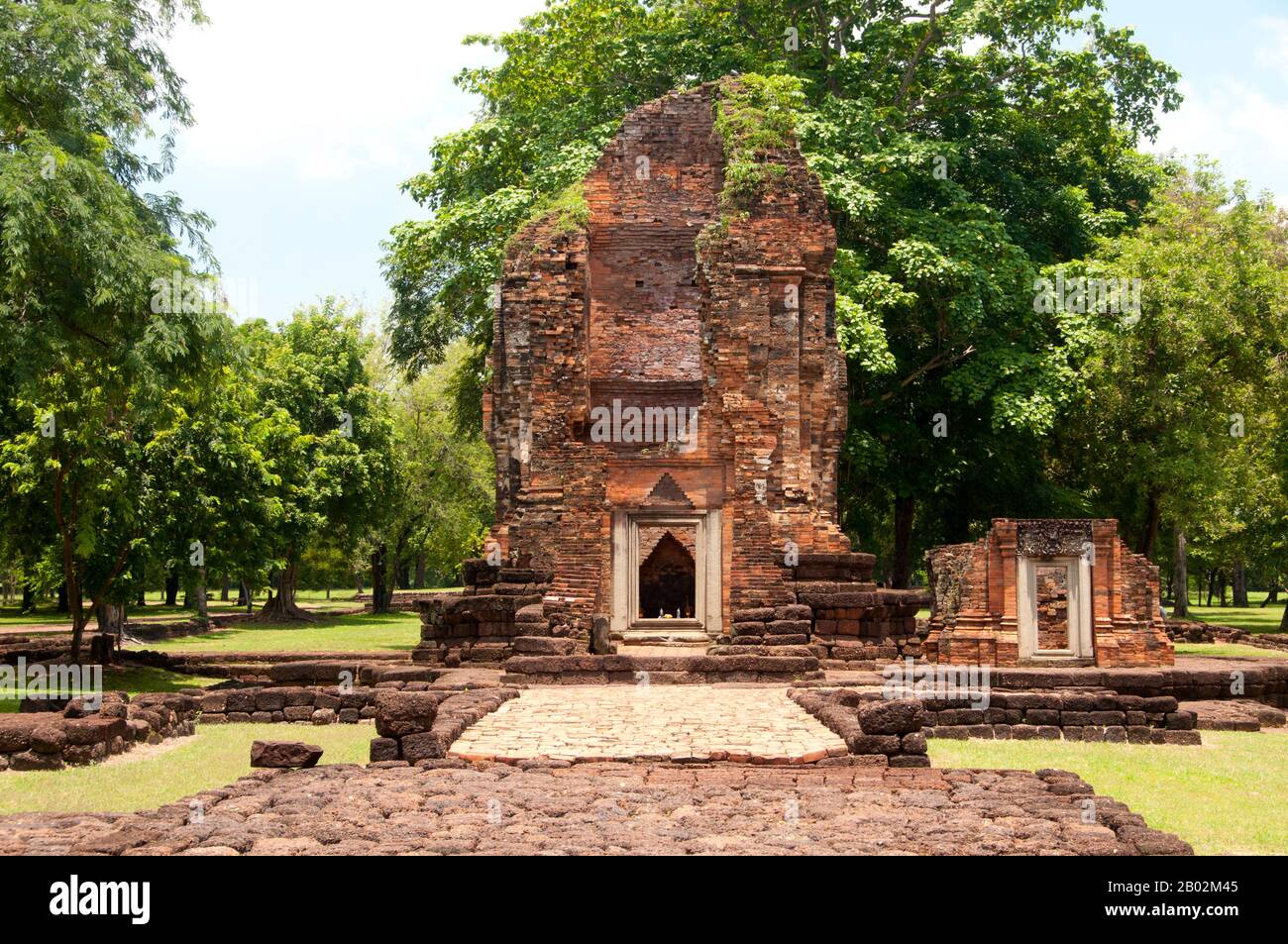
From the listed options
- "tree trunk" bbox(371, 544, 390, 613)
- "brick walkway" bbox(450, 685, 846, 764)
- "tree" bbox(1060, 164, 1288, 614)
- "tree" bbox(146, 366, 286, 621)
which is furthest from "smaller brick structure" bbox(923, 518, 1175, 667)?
"tree trunk" bbox(371, 544, 390, 613)

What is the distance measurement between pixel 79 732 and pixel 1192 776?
9331 millimetres

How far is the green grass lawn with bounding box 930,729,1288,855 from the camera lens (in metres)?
8.34

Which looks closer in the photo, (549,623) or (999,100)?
(549,623)

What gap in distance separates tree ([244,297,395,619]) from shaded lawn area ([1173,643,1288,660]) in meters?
21.3

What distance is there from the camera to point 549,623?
16938 mm

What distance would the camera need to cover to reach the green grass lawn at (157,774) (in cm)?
927

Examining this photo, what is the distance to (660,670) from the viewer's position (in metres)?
15.7

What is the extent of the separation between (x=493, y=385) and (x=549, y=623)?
23.1ft

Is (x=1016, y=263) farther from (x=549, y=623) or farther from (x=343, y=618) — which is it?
(x=343, y=618)

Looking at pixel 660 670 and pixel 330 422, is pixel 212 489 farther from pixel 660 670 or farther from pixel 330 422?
pixel 330 422

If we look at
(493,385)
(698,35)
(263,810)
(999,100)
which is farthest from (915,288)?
(263,810)

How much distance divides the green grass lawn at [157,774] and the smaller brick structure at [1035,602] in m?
9.70

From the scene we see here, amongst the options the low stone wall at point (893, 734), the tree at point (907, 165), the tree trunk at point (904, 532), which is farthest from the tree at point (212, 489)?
the tree trunk at point (904, 532)

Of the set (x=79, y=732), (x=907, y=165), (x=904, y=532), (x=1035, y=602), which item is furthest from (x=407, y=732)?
(x=904, y=532)
